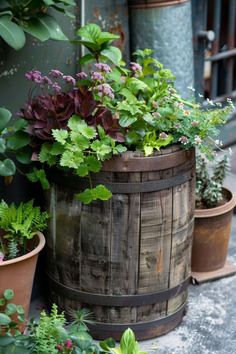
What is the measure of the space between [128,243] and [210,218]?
32.9 inches

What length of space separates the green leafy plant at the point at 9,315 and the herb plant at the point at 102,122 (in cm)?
54

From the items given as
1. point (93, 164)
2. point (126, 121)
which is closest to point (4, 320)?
point (93, 164)

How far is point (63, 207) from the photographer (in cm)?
298

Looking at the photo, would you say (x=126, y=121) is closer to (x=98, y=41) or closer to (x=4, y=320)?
(x=98, y=41)

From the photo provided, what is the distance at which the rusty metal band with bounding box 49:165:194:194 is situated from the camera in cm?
283

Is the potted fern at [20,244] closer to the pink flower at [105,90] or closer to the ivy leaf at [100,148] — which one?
the ivy leaf at [100,148]

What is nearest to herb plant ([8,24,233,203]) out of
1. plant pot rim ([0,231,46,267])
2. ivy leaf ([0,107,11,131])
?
ivy leaf ([0,107,11,131])

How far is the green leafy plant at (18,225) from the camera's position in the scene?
2.95 metres

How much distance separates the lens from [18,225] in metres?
2.93

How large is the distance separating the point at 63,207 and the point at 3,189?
1.46 ft

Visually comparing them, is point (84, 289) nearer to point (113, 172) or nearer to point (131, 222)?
point (131, 222)

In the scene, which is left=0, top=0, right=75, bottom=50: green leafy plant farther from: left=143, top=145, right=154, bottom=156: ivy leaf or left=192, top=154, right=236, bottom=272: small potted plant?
left=192, top=154, right=236, bottom=272: small potted plant

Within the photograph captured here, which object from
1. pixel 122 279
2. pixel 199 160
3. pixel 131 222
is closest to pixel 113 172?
pixel 131 222

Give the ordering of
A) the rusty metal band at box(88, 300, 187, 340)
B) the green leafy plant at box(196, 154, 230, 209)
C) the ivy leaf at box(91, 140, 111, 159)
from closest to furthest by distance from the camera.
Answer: the ivy leaf at box(91, 140, 111, 159)
the rusty metal band at box(88, 300, 187, 340)
the green leafy plant at box(196, 154, 230, 209)
